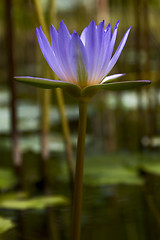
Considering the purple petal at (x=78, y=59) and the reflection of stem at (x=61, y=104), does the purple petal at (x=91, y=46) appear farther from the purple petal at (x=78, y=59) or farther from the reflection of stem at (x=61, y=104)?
the reflection of stem at (x=61, y=104)

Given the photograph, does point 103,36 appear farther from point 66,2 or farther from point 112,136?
point 66,2

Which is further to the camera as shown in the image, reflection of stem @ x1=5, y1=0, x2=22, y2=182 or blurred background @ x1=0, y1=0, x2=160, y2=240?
reflection of stem @ x1=5, y1=0, x2=22, y2=182

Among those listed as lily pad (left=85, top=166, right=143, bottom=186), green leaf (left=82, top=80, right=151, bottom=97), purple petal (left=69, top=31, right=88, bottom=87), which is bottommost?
lily pad (left=85, top=166, right=143, bottom=186)

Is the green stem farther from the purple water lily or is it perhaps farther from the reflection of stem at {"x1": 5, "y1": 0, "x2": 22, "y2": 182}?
the reflection of stem at {"x1": 5, "y1": 0, "x2": 22, "y2": 182}

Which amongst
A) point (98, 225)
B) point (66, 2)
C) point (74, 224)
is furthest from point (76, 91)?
point (66, 2)

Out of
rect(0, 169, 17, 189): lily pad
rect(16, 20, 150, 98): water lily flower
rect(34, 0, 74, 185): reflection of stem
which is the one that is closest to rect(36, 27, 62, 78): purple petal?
rect(16, 20, 150, 98): water lily flower

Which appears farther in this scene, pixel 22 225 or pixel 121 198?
pixel 121 198

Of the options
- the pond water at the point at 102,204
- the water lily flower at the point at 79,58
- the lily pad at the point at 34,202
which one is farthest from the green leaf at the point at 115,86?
the lily pad at the point at 34,202

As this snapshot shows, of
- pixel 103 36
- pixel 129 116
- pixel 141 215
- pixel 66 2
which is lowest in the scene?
pixel 141 215
